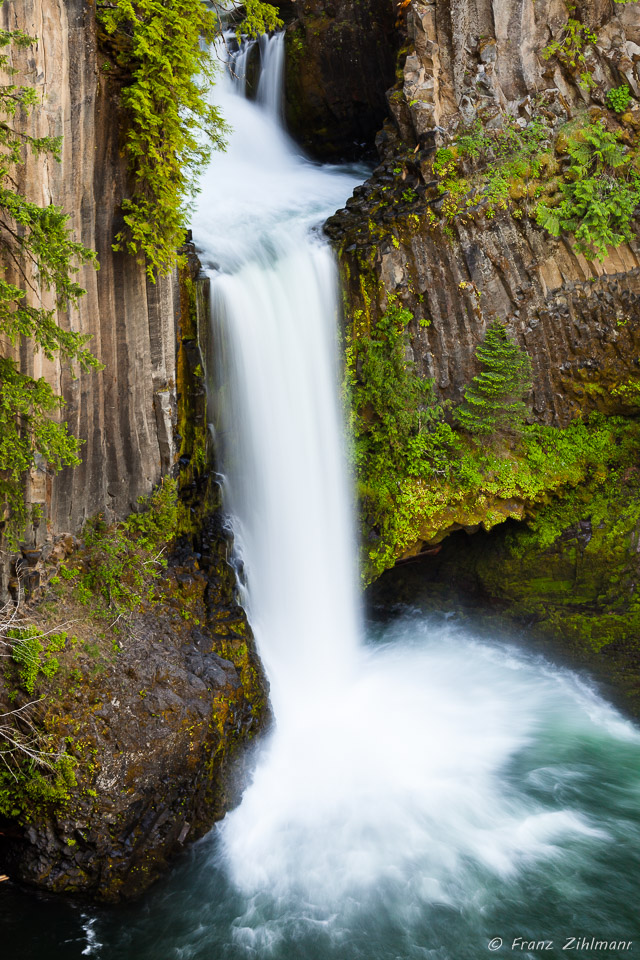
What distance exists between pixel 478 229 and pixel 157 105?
5240 mm

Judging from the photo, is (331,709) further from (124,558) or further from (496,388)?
(496,388)

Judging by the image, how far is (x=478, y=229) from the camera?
390 inches

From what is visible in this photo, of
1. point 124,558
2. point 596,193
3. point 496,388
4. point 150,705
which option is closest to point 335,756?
point 150,705

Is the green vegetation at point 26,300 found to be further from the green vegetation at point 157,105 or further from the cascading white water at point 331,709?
the cascading white water at point 331,709

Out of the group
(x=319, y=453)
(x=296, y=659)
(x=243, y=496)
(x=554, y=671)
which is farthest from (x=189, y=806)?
(x=554, y=671)

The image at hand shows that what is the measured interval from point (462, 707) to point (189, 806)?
14.7ft

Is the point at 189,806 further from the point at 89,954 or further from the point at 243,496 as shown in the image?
the point at 243,496

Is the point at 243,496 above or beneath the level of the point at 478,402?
beneath

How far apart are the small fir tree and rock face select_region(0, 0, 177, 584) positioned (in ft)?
16.4

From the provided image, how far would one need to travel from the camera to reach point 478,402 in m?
10.1

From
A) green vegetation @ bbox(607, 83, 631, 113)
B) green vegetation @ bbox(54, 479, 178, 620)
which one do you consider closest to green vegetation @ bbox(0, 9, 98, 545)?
green vegetation @ bbox(54, 479, 178, 620)

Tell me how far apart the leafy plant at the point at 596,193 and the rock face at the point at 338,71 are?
5572mm

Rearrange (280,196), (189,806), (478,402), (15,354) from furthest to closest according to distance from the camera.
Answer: (280,196)
(478,402)
(189,806)
(15,354)

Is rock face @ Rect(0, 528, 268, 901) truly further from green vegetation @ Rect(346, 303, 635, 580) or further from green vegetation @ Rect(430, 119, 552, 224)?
green vegetation @ Rect(430, 119, 552, 224)
